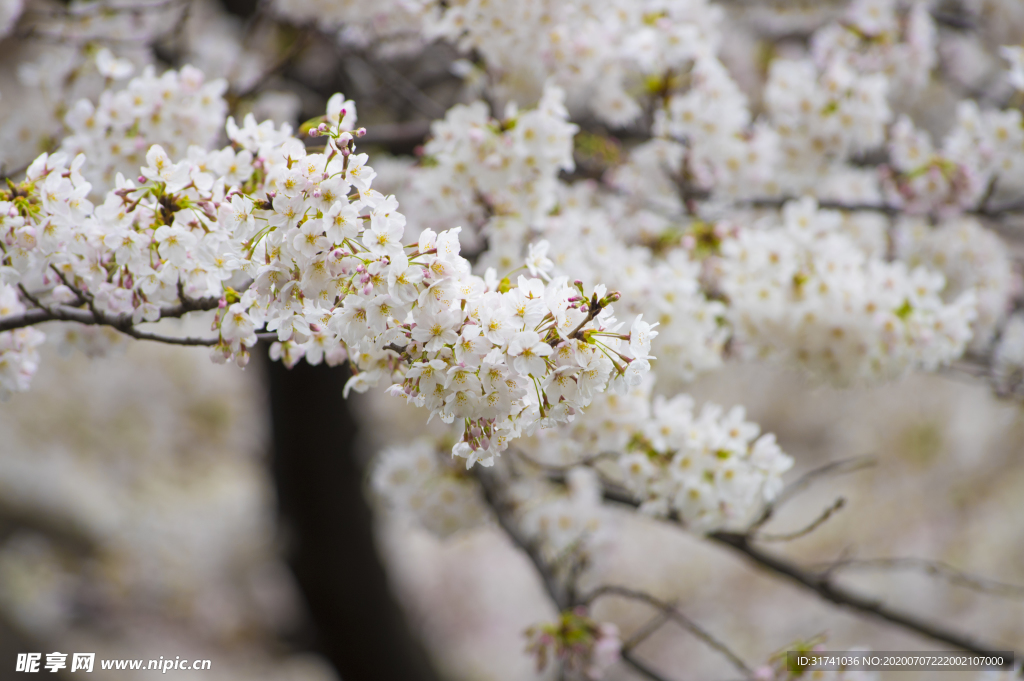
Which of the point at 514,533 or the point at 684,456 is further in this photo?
the point at 514,533

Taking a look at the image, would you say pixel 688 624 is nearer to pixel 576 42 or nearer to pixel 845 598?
pixel 845 598

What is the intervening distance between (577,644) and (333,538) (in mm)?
3058

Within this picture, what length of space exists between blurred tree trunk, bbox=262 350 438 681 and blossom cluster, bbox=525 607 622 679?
2872 mm

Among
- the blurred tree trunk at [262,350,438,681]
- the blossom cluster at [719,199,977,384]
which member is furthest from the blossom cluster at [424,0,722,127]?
the blurred tree trunk at [262,350,438,681]

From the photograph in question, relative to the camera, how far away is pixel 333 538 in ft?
16.5

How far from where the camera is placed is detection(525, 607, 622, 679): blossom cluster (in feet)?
7.82

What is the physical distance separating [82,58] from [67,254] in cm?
179

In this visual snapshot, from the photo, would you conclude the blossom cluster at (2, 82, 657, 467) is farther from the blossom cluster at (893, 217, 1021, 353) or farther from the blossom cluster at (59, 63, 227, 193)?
the blossom cluster at (893, 217, 1021, 353)

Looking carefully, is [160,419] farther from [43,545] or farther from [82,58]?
[82,58]

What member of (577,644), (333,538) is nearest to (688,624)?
(577,644)

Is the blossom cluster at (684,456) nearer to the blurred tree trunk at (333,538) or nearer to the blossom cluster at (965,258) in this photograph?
the blossom cluster at (965,258)

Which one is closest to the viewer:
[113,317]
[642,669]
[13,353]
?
[113,317]

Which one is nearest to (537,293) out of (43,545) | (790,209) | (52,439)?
(790,209)

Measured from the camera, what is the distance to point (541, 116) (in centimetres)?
235
